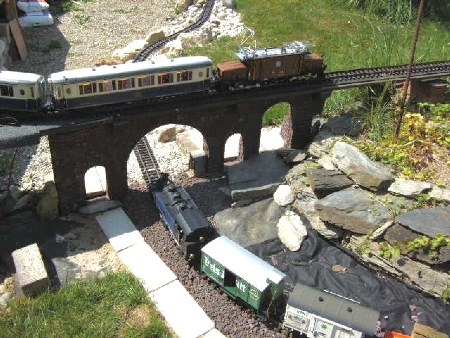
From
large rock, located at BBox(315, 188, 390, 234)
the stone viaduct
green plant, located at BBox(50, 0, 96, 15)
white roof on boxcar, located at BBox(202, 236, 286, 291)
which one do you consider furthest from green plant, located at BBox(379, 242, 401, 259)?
green plant, located at BBox(50, 0, 96, 15)

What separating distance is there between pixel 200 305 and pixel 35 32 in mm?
31227

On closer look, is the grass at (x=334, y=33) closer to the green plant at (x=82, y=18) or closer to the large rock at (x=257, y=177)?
the large rock at (x=257, y=177)

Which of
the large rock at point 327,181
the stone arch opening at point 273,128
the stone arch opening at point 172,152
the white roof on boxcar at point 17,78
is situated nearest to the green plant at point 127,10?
the stone arch opening at point 172,152

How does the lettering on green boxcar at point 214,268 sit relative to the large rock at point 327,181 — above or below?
below

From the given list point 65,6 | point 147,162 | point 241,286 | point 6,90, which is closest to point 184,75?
point 147,162

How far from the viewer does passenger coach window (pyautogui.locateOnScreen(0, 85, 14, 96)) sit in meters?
19.2

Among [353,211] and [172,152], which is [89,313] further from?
[172,152]

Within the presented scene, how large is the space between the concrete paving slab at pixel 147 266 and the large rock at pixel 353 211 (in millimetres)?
6703

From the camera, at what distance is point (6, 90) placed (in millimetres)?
19234

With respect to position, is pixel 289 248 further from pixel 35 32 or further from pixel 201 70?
pixel 35 32

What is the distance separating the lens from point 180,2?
46469 millimetres

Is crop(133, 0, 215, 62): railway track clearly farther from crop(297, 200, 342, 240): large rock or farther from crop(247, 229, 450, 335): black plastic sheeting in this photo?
crop(247, 229, 450, 335): black plastic sheeting

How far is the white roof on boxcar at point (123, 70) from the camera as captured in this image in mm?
19672

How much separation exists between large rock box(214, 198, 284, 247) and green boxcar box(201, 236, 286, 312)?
2.51 meters
